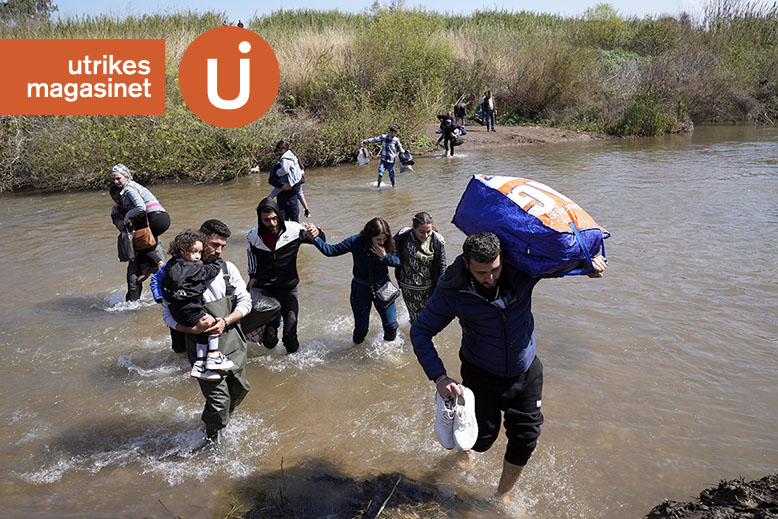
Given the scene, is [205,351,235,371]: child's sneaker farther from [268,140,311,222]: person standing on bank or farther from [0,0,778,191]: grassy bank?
[0,0,778,191]: grassy bank

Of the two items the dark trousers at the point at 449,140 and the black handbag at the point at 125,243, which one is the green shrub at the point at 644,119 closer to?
the dark trousers at the point at 449,140

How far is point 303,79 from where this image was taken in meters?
23.4

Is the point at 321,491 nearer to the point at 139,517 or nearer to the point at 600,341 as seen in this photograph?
the point at 139,517

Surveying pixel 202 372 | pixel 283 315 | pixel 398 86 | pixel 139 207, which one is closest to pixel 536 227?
pixel 202 372

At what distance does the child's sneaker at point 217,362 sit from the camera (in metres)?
3.96

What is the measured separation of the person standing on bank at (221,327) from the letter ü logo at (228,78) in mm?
14274

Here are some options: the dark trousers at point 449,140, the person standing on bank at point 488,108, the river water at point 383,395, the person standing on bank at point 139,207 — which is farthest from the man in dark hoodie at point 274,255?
the person standing on bank at point 488,108

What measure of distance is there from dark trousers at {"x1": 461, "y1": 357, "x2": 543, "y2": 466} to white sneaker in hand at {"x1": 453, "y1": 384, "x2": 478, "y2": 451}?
11.6 inches

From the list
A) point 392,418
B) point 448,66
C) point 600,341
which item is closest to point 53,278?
point 392,418

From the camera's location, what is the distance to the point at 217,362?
3.98 m

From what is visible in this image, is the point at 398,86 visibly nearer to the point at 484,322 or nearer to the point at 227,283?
the point at 227,283

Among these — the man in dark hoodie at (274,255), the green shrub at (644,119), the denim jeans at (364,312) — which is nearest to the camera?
the man in dark hoodie at (274,255)

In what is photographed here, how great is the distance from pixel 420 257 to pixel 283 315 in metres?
1.54

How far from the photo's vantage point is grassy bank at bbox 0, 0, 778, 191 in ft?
54.9
